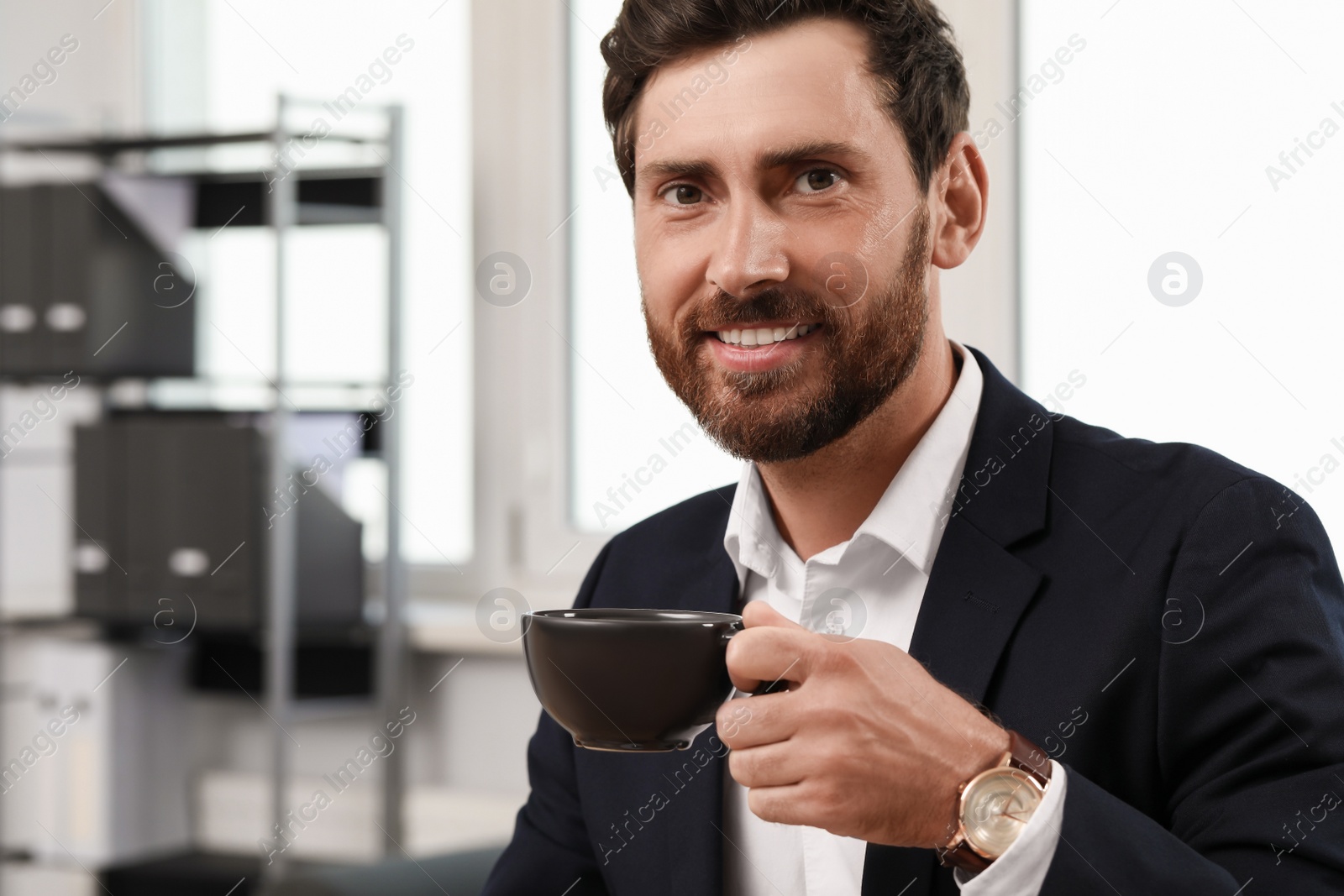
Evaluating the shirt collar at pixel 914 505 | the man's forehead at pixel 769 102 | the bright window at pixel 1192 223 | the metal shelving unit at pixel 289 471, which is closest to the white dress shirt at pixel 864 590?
the shirt collar at pixel 914 505

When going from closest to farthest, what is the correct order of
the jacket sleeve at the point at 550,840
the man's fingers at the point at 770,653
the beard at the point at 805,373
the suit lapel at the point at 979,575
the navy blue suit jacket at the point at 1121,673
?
1. the man's fingers at the point at 770,653
2. the navy blue suit jacket at the point at 1121,673
3. the suit lapel at the point at 979,575
4. the beard at the point at 805,373
5. the jacket sleeve at the point at 550,840

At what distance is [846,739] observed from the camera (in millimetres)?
775

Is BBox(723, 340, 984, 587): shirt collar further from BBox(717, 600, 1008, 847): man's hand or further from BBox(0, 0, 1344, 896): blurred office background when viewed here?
BBox(0, 0, 1344, 896): blurred office background

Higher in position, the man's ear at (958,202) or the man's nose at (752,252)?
the man's ear at (958,202)

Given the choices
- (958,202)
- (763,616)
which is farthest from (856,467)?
(763,616)

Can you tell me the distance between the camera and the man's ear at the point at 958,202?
131 centimetres

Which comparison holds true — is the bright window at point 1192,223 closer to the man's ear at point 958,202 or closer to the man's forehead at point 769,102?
the man's ear at point 958,202

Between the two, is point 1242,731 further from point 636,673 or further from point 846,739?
point 636,673

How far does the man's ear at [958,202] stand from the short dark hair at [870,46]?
2 centimetres

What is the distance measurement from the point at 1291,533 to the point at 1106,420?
4.58ft

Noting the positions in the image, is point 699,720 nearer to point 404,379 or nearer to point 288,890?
point 288,890

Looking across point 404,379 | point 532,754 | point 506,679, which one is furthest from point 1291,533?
point 404,379

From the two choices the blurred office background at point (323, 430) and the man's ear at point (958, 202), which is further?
the blurred office background at point (323, 430)

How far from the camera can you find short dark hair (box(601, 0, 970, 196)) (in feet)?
3.88
